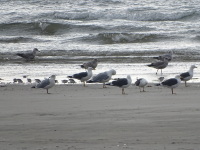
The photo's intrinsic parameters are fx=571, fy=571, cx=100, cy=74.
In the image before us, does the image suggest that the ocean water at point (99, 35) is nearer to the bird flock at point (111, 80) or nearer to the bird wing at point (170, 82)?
the bird flock at point (111, 80)

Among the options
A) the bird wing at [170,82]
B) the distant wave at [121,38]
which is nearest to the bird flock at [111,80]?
the bird wing at [170,82]

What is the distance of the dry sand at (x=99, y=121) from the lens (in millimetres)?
6309

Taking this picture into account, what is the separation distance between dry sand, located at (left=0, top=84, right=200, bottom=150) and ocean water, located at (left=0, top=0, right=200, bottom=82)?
11.5 ft

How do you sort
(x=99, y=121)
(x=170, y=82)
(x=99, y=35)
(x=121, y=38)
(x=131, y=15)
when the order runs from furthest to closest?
(x=131, y=15) → (x=99, y=35) → (x=121, y=38) → (x=170, y=82) → (x=99, y=121)

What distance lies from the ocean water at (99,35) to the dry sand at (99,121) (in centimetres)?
350

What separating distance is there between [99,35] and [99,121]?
16363mm

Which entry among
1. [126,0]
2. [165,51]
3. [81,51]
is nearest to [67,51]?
[81,51]

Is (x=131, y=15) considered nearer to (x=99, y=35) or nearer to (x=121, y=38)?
(x=99, y=35)

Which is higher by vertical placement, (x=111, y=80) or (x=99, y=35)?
(x=99, y=35)

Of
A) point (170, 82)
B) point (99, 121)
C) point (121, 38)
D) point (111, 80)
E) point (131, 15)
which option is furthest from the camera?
point (131, 15)

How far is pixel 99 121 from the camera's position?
7320 millimetres

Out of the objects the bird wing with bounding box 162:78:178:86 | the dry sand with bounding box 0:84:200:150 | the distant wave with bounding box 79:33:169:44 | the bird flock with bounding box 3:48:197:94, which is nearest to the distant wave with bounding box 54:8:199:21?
the distant wave with bounding box 79:33:169:44

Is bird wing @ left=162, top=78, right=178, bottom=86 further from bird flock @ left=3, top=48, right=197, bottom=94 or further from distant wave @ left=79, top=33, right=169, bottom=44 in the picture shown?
distant wave @ left=79, top=33, right=169, bottom=44

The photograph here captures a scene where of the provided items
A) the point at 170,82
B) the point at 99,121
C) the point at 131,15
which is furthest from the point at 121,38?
the point at 99,121
